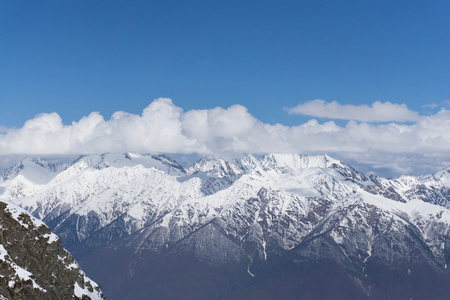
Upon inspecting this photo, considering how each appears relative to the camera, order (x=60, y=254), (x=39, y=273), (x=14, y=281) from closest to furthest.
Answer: (x=14, y=281) → (x=39, y=273) → (x=60, y=254)

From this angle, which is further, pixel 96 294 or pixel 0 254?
pixel 96 294

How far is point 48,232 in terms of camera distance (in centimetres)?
12706

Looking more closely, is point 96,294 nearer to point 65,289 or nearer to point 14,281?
point 65,289

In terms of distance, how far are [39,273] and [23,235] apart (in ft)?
27.7

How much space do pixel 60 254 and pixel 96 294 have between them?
13.8 meters

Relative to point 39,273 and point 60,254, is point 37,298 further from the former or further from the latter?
point 60,254

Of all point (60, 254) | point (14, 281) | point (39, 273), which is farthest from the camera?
point (60, 254)

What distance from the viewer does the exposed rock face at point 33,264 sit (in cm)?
9788

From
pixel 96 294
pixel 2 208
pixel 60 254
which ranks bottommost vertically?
pixel 96 294

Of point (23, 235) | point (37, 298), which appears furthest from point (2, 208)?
point (37, 298)

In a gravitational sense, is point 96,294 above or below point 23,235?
below

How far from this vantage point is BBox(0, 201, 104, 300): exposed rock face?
9788cm

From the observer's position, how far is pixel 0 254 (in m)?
101

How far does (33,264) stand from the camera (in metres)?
113
